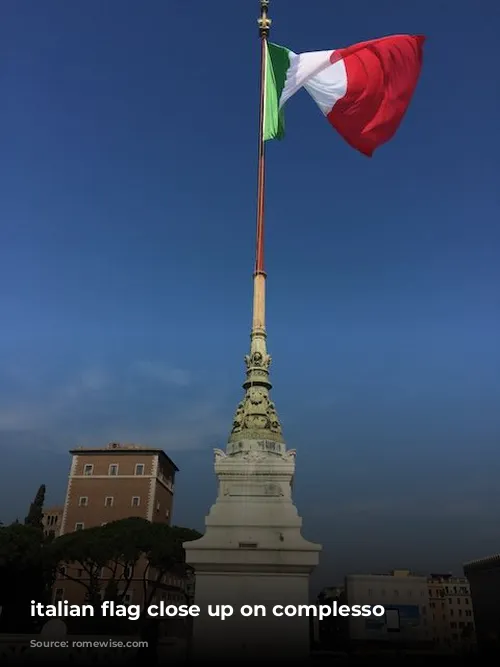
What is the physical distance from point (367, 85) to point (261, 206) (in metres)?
6.53

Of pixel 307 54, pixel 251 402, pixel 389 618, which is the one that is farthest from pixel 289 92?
pixel 389 618

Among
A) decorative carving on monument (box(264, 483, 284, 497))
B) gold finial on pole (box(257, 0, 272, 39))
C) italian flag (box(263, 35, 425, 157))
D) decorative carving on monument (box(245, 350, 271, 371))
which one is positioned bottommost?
decorative carving on monument (box(264, 483, 284, 497))

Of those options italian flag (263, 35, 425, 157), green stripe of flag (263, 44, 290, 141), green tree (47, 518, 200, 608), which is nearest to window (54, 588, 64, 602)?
green tree (47, 518, 200, 608)

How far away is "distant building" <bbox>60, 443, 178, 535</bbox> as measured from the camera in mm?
63719

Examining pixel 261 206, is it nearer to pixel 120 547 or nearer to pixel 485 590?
A: pixel 120 547

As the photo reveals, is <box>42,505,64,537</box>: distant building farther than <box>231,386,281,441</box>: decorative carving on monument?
Yes

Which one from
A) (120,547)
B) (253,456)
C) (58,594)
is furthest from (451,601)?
(253,456)

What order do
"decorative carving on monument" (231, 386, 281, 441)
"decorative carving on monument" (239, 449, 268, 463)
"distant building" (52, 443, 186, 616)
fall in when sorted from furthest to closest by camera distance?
"distant building" (52, 443, 186, 616)
"decorative carving on monument" (231, 386, 281, 441)
"decorative carving on monument" (239, 449, 268, 463)

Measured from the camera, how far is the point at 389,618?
28516mm

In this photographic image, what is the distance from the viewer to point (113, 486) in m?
65.4

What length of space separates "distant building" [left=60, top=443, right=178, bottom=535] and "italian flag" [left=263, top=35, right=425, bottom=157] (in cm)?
5256

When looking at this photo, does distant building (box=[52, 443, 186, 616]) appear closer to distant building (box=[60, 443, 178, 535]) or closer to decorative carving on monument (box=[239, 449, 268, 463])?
distant building (box=[60, 443, 178, 535])

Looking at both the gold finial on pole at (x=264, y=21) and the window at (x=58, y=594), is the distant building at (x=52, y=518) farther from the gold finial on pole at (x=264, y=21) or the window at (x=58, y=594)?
the gold finial on pole at (x=264, y=21)

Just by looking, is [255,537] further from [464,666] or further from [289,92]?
[289,92]
